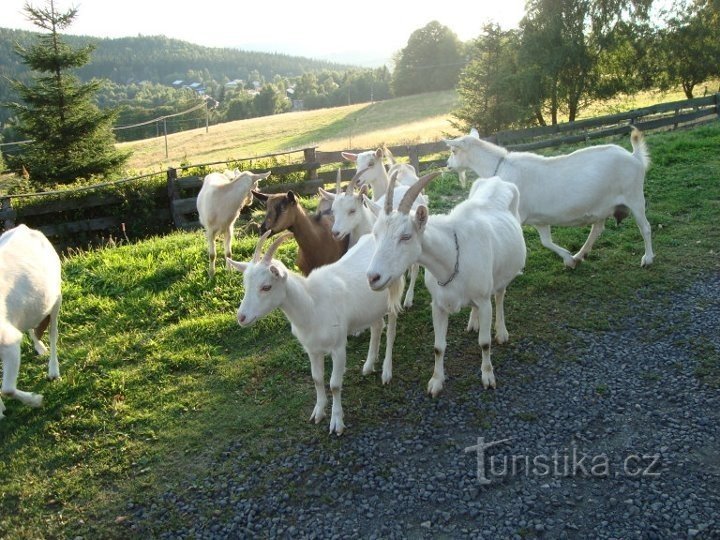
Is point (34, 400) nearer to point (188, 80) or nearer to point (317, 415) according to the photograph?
point (317, 415)

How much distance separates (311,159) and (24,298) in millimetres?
9942

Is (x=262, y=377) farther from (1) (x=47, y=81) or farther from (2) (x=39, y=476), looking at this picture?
(1) (x=47, y=81)

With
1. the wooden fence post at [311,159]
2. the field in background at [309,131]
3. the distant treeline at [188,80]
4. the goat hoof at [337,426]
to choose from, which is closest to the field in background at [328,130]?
the field in background at [309,131]

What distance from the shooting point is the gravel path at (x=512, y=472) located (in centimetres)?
354

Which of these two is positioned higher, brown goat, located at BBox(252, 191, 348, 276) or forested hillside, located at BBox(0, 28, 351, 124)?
forested hillside, located at BBox(0, 28, 351, 124)

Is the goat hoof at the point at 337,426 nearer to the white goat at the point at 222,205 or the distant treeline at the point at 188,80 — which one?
the white goat at the point at 222,205

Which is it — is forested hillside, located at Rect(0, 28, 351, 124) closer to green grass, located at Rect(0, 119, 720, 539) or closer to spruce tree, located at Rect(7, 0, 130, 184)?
spruce tree, located at Rect(7, 0, 130, 184)

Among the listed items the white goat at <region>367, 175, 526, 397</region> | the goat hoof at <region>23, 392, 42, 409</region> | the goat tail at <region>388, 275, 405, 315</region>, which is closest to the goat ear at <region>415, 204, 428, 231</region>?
the white goat at <region>367, 175, 526, 397</region>

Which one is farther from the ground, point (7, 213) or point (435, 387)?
point (7, 213)

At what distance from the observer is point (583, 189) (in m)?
7.45

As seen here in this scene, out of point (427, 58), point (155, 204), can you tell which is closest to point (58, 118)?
point (155, 204)

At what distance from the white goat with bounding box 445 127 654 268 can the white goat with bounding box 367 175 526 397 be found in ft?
6.27

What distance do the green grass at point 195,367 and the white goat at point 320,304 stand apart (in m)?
0.53

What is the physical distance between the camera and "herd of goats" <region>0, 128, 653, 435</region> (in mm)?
4441
